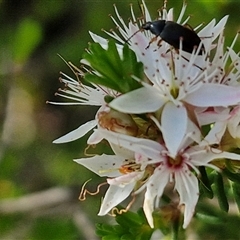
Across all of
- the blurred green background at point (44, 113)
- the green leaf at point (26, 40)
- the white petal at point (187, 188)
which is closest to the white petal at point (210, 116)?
the white petal at point (187, 188)

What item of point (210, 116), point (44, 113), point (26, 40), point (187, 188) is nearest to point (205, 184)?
point (187, 188)

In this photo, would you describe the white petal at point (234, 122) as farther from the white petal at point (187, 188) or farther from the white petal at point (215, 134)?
the white petal at point (187, 188)

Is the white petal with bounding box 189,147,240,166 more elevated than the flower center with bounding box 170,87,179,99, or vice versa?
the flower center with bounding box 170,87,179,99

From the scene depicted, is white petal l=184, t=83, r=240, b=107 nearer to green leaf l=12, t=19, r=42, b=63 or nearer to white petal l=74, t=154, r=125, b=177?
white petal l=74, t=154, r=125, b=177

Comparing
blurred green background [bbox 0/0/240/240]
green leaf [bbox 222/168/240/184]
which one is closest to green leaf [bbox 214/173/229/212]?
green leaf [bbox 222/168/240/184]

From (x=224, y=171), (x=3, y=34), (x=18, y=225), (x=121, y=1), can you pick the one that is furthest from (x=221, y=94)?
(x=3, y=34)
